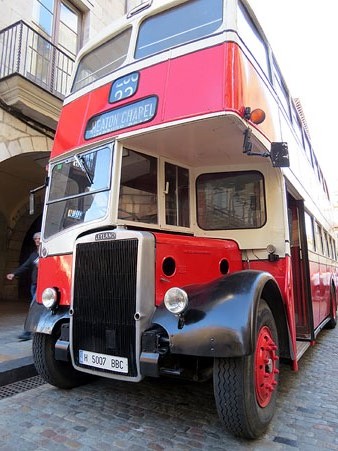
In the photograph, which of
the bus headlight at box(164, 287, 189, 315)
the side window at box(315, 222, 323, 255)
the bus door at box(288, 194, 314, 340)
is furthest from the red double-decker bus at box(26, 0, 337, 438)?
the side window at box(315, 222, 323, 255)

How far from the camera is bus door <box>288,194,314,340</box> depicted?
17.5 feet

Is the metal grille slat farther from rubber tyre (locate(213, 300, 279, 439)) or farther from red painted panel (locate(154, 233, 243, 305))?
rubber tyre (locate(213, 300, 279, 439))

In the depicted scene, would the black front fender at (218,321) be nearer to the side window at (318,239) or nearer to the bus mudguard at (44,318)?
the bus mudguard at (44,318)

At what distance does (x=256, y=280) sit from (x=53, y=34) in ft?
25.4

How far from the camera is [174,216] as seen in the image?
4.18 metres

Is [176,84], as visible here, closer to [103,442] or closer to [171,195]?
[171,195]

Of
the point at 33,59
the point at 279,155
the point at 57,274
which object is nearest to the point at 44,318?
the point at 57,274

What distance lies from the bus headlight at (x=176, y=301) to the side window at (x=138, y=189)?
1.08 metres

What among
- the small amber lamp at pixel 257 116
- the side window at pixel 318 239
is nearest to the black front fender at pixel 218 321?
the small amber lamp at pixel 257 116

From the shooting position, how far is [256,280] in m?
3.13

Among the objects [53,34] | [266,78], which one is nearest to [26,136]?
[53,34]

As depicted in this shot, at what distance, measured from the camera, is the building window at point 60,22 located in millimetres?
8164

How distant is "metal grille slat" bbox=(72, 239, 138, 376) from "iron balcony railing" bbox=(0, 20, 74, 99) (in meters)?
4.50

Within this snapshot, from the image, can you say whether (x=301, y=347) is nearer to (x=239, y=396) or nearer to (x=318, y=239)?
(x=239, y=396)
